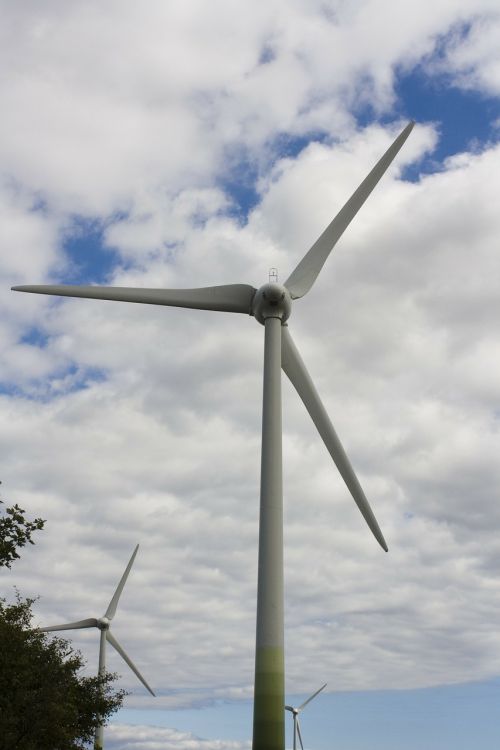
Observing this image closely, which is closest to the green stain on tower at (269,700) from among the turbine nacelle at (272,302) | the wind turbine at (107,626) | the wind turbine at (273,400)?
the wind turbine at (273,400)

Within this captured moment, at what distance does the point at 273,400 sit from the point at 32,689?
24347 millimetres

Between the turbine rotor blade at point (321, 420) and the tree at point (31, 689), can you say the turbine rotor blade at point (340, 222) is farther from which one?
the tree at point (31, 689)

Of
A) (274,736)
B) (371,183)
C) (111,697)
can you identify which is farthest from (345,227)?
(111,697)

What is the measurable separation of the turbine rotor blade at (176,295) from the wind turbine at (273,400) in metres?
0.05

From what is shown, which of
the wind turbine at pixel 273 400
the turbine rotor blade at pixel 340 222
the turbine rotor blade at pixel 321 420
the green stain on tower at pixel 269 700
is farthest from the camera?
the turbine rotor blade at pixel 340 222

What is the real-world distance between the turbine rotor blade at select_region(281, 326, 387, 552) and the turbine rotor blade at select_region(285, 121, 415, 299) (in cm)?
432

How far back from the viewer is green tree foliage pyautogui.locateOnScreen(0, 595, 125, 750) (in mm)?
43469

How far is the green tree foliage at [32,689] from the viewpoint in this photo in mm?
43469

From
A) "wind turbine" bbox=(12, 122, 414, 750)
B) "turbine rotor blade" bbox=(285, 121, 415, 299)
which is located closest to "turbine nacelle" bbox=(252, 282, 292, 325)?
"wind turbine" bbox=(12, 122, 414, 750)

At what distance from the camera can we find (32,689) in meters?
49.0

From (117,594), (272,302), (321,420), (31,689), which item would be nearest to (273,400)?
(321,420)

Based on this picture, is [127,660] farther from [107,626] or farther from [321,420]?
[321,420]

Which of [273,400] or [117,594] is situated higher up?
[117,594]

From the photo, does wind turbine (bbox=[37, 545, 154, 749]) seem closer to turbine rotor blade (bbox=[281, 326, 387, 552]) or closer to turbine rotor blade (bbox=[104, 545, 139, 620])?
turbine rotor blade (bbox=[104, 545, 139, 620])
